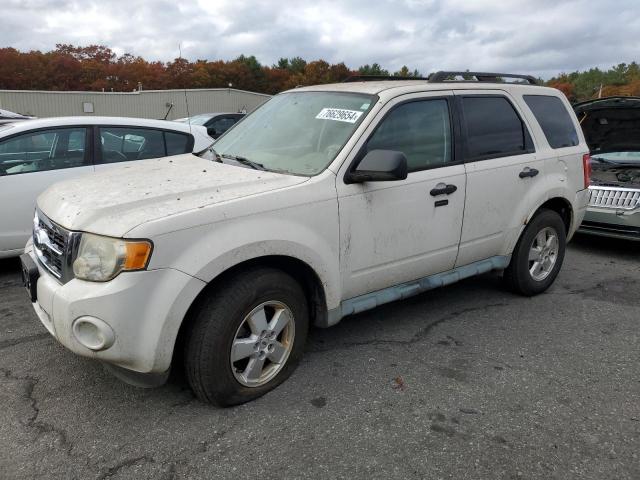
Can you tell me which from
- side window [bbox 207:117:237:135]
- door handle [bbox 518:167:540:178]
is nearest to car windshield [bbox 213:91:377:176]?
door handle [bbox 518:167:540:178]

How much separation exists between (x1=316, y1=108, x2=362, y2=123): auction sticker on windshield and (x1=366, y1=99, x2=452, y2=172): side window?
7.1 inches

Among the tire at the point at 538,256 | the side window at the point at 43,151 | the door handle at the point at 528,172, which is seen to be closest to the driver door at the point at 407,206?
the door handle at the point at 528,172

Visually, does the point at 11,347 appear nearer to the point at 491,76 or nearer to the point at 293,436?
the point at 293,436

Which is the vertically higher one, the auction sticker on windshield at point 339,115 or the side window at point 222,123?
the auction sticker on windshield at point 339,115

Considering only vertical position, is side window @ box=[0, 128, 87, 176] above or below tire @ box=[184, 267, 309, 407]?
above

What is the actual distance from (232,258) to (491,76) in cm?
299

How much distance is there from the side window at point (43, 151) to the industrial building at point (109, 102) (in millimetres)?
25217

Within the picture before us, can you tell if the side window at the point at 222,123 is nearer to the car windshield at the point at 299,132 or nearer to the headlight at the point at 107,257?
the car windshield at the point at 299,132

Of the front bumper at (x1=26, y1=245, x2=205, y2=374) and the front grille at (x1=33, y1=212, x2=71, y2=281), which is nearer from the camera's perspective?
the front bumper at (x1=26, y1=245, x2=205, y2=374)

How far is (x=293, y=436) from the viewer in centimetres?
270

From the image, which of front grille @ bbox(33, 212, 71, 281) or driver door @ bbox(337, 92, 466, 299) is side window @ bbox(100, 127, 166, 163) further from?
driver door @ bbox(337, 92, 466, 299)

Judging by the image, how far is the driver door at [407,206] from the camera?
10.7 feet

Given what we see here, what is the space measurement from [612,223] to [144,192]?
5477mm

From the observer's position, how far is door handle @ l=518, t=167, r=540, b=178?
13.9ft
